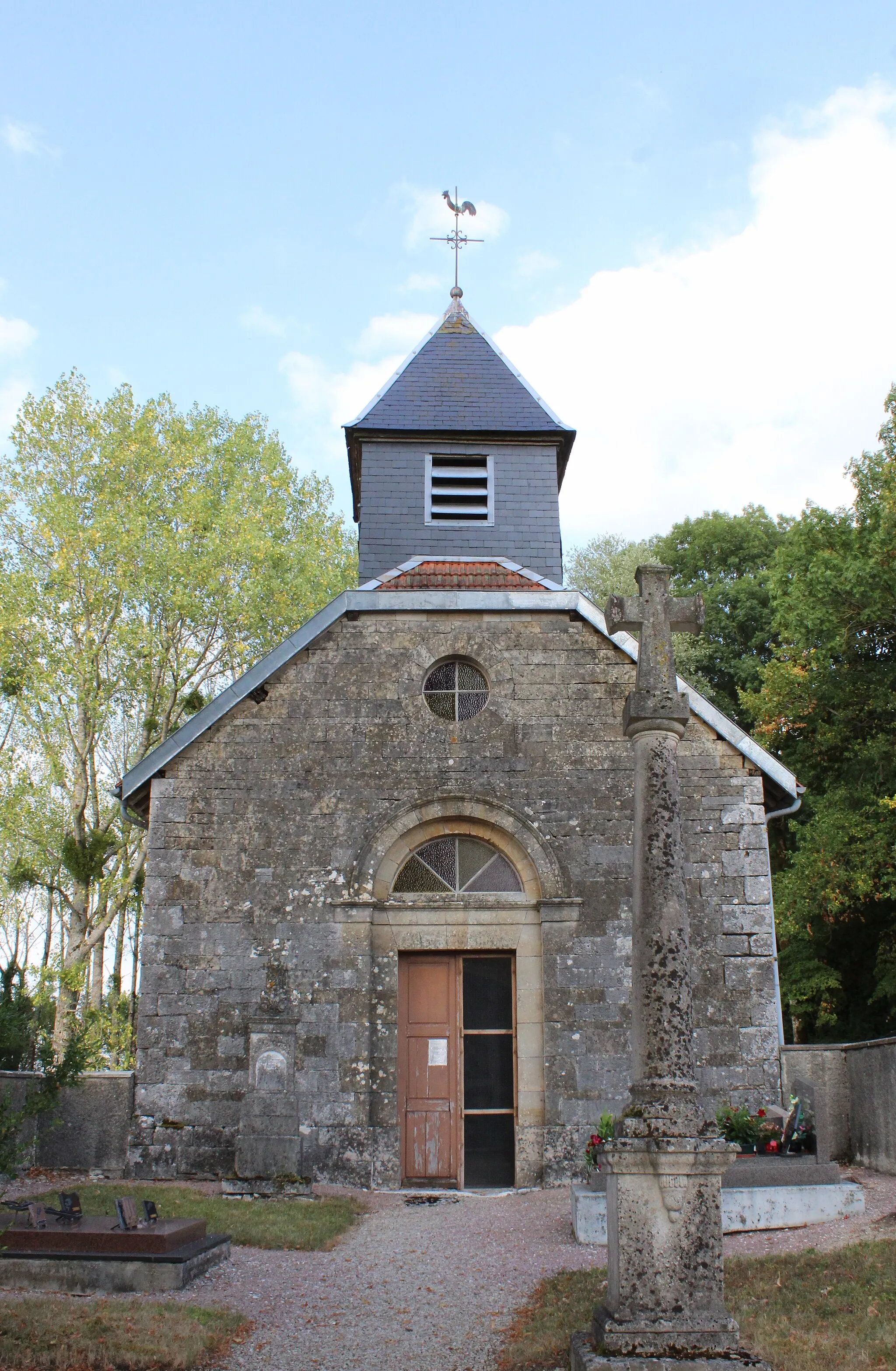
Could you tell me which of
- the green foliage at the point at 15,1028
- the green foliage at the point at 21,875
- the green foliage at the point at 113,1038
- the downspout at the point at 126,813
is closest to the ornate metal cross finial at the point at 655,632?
the downspout at the point at 126,813

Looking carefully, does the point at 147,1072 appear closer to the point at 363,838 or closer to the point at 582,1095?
the point at 363,838

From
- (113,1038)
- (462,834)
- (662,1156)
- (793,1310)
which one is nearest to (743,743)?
(462,834)

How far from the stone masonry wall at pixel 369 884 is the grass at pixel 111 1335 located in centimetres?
396

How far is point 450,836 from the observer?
11.5 meters

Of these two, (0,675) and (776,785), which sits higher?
(0,675)

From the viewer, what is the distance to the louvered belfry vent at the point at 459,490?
14.1m

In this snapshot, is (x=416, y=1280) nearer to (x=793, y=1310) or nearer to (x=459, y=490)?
(x=793, y=1310)

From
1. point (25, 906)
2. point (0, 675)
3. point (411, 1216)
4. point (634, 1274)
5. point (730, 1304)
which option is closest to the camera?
point (634, 1274)

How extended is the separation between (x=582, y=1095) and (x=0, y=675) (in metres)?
12.8

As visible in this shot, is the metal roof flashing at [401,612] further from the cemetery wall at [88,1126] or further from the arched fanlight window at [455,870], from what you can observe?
the cemetery wall at [88,1126]

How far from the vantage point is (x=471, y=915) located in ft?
37.0

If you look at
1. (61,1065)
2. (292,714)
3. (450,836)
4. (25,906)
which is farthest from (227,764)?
(25,906)

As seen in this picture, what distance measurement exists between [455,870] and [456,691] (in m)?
1.86

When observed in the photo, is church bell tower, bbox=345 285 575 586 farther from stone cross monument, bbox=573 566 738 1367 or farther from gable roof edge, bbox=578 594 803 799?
stone cross monument, bbox=573 566 738 1367
